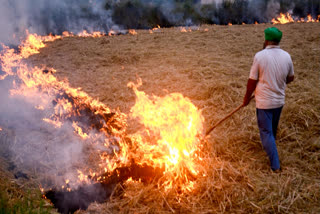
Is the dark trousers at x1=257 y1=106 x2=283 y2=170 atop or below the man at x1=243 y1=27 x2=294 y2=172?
below

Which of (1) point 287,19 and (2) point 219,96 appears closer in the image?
(2) point 219,96

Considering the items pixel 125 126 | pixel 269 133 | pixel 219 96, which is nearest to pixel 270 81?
pixel 269 133

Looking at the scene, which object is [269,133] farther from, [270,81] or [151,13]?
[151,13]

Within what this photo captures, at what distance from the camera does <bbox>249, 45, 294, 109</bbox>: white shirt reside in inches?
122

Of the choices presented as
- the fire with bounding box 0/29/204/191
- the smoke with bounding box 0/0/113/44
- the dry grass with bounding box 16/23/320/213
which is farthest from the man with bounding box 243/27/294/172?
the smoke with bounding box 0/0/113/44

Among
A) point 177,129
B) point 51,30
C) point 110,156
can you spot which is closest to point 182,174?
point 177,129

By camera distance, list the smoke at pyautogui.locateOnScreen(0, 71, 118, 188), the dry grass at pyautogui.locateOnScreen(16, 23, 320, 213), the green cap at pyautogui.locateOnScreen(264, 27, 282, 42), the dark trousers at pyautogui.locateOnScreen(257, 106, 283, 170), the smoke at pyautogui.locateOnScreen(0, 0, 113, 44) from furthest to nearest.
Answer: the smoke at pyautogui.locateOnScreen(0, 0, 113, 44) < the smoke at pyautogui.locateOnScreen(0, 71, 118, 188) < the dark trousers at pyautogui.locateOnScreen(257, 106, 283, 170) < the green cap at pyautogui.locateOnScreen(264, 27, 282, 42) < the dry grass at pyautogui.locateOnScreen(16, 23, 320, 213)

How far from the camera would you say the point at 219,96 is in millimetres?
5418

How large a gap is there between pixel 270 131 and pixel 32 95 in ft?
16.9

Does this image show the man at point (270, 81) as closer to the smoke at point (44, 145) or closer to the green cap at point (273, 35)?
the green cap at point (273, 35)

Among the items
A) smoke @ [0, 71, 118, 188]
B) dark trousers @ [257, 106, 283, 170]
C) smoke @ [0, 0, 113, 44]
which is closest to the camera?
dark trousers @ [257, 106, 283, 170]

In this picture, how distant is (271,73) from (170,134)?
1.87 metres

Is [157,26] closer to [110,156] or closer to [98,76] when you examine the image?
[98,76]

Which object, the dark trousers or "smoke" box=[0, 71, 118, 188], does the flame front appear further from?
the dark trousers
